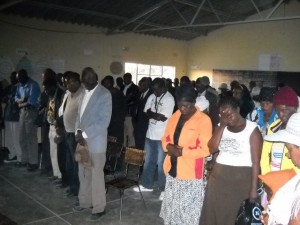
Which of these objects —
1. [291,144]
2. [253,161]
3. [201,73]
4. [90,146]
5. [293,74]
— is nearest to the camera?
[291,144]

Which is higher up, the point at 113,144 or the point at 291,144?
the point at 291,144

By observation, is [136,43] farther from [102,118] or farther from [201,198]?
[201,198]

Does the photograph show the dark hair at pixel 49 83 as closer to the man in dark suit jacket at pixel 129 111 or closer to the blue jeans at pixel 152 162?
the blue jeans at pixel 152 162

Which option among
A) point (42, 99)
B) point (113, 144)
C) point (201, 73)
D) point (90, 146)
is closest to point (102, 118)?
point (90, 146)

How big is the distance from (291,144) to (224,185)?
44.7 inches

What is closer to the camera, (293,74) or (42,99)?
(42,99)

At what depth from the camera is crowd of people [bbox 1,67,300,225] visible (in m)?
2.52

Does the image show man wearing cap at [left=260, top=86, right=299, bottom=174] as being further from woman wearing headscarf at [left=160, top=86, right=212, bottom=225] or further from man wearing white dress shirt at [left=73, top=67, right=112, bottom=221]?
man wearing white dress shirt at [left=73, top=67, right=112, bottom=221]

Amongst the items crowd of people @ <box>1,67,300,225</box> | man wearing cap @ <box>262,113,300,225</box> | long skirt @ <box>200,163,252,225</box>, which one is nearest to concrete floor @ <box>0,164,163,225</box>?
crowd of people @ <box>1,67,300,225</box>

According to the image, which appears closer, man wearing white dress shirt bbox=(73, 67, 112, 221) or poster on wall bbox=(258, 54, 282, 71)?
man wearing white dress shirt bbox=(73, 67, 112, 221)

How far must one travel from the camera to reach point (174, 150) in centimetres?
288

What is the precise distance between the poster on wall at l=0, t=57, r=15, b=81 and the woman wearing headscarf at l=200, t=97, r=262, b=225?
300 inches

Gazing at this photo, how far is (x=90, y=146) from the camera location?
3.57 metres

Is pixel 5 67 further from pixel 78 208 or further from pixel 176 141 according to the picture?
pixel 176 141
